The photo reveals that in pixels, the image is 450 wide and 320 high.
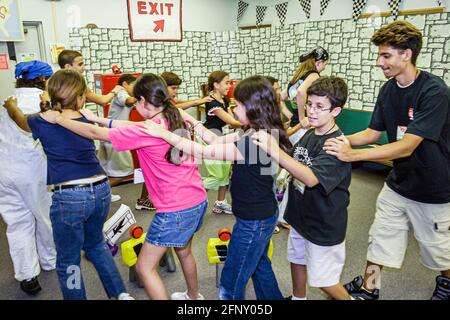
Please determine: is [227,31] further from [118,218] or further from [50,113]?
[50,113]

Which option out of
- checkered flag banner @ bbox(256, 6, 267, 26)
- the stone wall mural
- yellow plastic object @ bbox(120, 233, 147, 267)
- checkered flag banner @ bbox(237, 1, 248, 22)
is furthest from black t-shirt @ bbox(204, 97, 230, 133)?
checkered flag banner @ bbox(237, 1, 248, 22)

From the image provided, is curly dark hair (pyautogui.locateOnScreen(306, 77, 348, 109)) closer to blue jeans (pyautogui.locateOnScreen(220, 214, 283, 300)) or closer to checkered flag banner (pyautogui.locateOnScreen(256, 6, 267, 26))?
blue jeans (pyautogui.locateOnScreen(220, 214, 283, 300))

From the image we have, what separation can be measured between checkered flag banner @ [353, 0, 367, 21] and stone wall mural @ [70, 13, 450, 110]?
0.41ft

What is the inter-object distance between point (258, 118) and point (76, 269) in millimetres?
1210

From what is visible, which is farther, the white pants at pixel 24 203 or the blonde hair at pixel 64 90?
the white pants at pixel 24 203

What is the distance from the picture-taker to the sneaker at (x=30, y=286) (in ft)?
7.66

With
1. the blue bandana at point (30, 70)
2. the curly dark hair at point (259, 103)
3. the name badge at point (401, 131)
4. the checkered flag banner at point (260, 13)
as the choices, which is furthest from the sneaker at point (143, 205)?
the checkered flag banner at point (260, 13)

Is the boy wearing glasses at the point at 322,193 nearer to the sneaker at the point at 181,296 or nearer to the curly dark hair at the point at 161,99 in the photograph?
the curly dark hair at the point at 161,99

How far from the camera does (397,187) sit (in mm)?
2053

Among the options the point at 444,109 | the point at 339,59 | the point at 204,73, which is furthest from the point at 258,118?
the point at 204,73

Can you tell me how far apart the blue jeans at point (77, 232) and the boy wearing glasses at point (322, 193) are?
1.00 m

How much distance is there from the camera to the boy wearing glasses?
1604 millimetres

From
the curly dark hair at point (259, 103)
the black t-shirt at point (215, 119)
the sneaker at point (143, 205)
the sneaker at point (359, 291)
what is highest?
the curly dark hair at point (259, 103)

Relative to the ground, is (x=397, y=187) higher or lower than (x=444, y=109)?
lower
